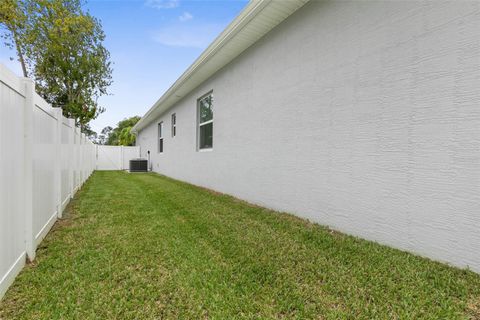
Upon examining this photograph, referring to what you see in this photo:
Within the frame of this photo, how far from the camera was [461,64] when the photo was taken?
225 centimetres

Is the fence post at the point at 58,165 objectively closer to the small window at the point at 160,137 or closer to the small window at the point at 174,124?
the small window at the point at 174,124

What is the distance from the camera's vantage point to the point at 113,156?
19.9 metres

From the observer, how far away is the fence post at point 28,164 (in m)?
2.37

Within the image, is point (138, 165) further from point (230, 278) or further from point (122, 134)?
point (122, 134)

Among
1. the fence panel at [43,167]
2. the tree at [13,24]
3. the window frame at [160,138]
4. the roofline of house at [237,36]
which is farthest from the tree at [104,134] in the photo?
the fence panel at [43,167]

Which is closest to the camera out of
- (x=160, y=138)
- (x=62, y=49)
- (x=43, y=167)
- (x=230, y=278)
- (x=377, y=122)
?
(x=230, y=278)

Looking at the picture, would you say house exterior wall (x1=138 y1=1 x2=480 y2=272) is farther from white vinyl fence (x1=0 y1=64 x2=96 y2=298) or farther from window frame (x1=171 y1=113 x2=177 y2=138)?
window frame (x1=171 y1=113 x2=177 y2=138)

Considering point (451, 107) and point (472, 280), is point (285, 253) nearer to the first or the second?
point (472, 280)

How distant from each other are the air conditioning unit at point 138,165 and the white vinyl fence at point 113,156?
5153 mm

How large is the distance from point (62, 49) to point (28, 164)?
1473 centimetres

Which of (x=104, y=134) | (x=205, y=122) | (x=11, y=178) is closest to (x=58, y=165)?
(x=11, y=178)

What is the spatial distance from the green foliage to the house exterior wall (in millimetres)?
26092

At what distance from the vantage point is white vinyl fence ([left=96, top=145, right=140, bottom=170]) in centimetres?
1939

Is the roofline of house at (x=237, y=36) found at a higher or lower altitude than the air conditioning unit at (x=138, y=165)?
higher
